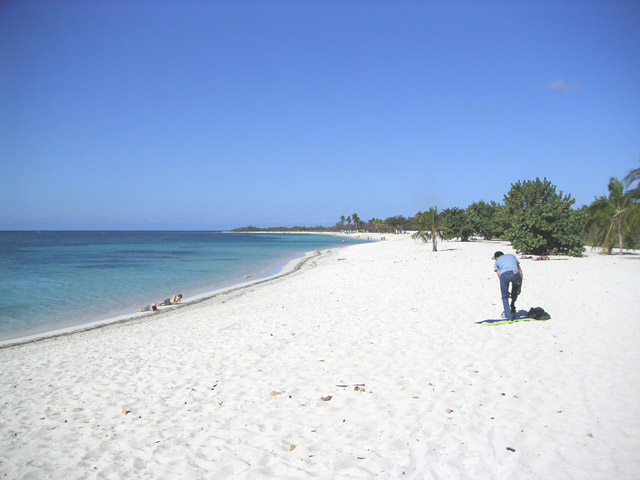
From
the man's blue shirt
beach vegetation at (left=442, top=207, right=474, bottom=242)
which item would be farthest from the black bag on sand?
beach vegetation at (left=442, top=207, right=474, bottom=242)

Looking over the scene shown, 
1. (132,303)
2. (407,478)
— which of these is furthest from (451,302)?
(132,303)

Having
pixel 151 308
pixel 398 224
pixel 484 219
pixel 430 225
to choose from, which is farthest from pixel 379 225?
pixel 151 308

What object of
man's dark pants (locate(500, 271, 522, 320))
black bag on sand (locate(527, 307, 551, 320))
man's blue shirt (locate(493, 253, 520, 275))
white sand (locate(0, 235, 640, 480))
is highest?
man's blue shirt (locate(493, 253, 520, 275))

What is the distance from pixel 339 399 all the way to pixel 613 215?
26.6 metres

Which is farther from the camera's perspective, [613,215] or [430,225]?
[430,225]

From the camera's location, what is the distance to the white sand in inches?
146

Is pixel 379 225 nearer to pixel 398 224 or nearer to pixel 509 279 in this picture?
pixel 398 224

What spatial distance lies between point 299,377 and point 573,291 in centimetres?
1004

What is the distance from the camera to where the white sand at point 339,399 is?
12.1 ft

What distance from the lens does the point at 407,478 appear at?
340 centimetres

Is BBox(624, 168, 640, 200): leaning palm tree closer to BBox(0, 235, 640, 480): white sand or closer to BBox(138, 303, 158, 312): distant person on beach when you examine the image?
BBox(0, 235, 640, 480): white sand

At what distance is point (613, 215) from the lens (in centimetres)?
2427

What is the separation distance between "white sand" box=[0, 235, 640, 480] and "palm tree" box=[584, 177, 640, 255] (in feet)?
51.1

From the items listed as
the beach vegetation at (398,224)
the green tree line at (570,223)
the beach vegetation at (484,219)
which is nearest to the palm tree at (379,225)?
the beach vegetation at (398,224)
